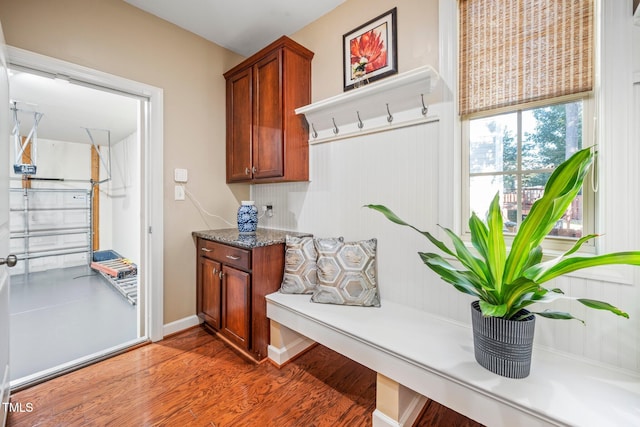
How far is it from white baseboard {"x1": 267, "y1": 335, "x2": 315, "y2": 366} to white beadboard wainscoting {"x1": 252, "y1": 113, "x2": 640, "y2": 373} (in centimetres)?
70

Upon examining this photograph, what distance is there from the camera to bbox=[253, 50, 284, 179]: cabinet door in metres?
2.06

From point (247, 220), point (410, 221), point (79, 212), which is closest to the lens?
point (410, 221)

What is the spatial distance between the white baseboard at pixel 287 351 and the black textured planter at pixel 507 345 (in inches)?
48.8

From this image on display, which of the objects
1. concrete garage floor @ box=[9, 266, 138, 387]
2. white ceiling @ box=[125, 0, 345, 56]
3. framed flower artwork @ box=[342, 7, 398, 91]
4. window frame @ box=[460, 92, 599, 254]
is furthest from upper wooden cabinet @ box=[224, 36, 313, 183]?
concrete garage floor @ box=[9, 266, 138, 387]

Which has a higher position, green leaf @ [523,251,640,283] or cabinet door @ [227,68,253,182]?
cabinet door @ [227,68,253,182]

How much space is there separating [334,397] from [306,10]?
269 centimetres

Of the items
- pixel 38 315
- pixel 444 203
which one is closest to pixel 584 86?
pixel 444 203

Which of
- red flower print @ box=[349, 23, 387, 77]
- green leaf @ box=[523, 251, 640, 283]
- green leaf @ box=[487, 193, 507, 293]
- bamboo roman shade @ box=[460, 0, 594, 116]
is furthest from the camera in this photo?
red flower print @ box=[349, 23, 387, 77]

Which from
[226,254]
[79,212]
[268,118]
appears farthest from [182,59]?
[79,212]

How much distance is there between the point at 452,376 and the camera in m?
1.07

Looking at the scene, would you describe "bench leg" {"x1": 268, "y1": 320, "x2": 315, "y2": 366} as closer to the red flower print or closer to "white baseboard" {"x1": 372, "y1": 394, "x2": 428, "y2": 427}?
"white baseboard" {"x1": 372, "y1": 394, "x2": 428, "y2": 427}

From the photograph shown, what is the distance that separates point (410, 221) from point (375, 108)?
79cm

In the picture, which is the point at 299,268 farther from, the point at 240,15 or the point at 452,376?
the point at 240,15

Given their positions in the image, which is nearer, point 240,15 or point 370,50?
point 370,50
